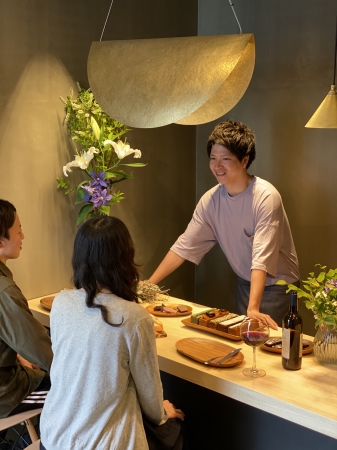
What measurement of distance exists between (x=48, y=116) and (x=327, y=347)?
1.73 meters

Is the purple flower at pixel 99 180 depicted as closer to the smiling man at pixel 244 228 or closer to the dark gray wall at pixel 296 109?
the smiling man at pixel 244 228

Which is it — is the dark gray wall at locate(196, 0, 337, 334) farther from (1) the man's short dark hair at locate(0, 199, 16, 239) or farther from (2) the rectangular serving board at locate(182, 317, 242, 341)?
(1) the man's short dark hair at locate(0, 199, 16, 239)

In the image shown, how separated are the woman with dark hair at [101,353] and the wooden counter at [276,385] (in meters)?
0.24

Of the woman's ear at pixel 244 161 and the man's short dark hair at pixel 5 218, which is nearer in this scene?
the man's short dark hair at pixel 5 218

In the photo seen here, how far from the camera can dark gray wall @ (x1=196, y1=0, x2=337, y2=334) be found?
9.99 ft

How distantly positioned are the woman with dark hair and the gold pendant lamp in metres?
0.37

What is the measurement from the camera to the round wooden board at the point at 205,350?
183cm

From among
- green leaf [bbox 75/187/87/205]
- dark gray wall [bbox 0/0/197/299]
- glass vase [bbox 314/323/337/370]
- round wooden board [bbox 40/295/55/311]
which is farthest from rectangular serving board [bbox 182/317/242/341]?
dark gray wall [bbox 0/0/197/299]

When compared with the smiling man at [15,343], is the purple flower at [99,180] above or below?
above

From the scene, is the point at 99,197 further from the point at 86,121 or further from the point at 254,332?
the point at 254,332

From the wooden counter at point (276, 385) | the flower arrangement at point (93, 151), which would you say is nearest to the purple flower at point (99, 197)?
the flower arrangement at point (93, 151)

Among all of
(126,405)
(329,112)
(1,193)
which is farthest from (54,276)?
(329,112)

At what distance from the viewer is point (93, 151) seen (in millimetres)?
2641

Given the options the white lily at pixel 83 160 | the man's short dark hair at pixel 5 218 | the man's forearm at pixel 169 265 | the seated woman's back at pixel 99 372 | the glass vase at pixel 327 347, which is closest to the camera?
the seated woman's back at pixel 99 372
